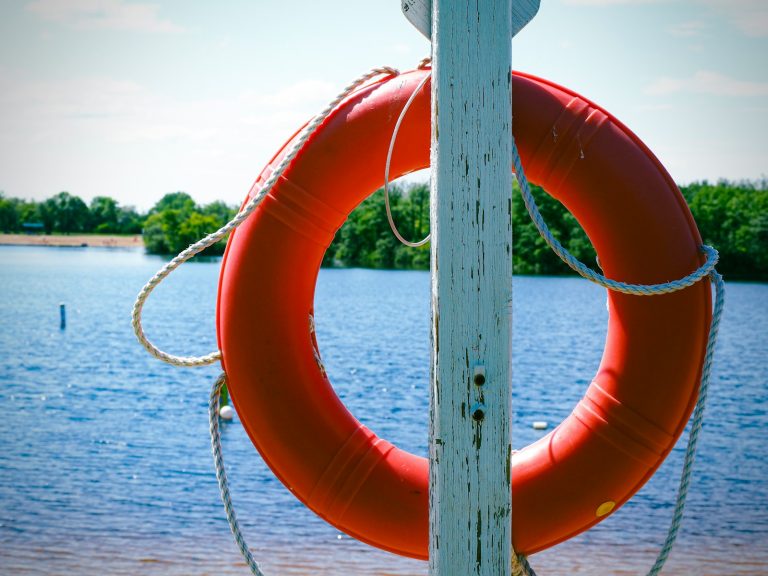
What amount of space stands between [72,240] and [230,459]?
227ft

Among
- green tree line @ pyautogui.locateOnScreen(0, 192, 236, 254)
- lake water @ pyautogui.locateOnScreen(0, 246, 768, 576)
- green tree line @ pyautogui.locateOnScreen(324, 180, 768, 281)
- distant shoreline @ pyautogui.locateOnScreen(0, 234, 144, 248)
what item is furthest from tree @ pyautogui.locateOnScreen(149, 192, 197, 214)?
lake water @ pyautogui.locateOnScreen(0, 246, 768, 576)

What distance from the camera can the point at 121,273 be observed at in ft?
124

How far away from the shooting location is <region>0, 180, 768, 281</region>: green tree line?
1380 inches

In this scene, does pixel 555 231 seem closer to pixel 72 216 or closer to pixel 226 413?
pixel 226 413

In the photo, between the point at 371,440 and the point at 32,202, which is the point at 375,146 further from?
the point at 32,202

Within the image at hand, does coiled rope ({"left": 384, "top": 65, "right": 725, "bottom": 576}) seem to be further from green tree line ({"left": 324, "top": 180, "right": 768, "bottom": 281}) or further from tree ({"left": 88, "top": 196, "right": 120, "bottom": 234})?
tree ({"left": 88, "top": 196, "right": 120, "bottom": 234})

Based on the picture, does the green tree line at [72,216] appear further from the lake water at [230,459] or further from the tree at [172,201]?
the lake water at [230,459]

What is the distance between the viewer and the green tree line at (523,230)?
35.1m

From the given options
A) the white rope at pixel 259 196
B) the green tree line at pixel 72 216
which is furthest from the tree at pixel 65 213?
the white rope at pixel 259 196

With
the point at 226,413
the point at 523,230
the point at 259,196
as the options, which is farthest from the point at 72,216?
the point at 259,196

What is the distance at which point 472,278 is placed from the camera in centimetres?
145

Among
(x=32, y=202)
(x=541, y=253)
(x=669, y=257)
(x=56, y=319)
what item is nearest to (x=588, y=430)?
(x=669, y=257)

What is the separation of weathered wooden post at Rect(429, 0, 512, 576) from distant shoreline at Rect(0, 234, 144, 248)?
70699 mm

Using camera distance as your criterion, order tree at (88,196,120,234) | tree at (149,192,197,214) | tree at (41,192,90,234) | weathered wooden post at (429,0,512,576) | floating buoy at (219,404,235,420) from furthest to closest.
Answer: tree at (149,192,197,214)
tree at (88,196,120,234)
tree at (41,192,90,234)
floating buoy at (219,404,235,420)
weathered wooden post at (429,0,512,576)
